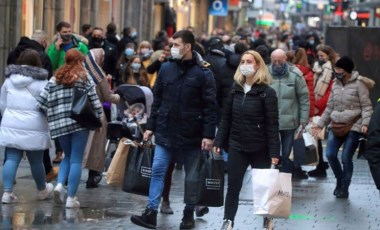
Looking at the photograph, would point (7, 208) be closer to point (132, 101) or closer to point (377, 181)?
point (132, 101)

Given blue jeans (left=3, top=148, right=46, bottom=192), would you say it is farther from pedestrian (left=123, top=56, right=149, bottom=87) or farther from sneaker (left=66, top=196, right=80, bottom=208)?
pedestrian (left=123, top=56, right=149, bottom=87)

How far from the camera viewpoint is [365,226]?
13.0 meters

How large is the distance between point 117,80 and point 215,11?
1354 inches

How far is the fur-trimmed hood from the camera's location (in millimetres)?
13492

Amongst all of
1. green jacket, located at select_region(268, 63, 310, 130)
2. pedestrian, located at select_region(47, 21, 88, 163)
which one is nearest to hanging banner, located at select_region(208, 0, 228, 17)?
pedestrian, located at select_region(47, 21, 88, 163)

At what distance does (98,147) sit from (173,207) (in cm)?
150

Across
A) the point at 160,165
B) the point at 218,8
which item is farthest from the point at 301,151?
the point at 218,8

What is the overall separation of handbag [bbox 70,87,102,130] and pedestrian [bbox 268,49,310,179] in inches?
120

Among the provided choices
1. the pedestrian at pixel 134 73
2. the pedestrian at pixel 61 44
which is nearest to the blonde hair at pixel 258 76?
the pedestrian at pixel 61 44

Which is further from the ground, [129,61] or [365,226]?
[129,61]

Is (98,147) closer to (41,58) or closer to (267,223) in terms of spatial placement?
(41,58)

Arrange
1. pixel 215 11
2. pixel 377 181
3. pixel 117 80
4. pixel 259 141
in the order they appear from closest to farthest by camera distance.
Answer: pixel 377 181 < pixel 259 141 < pixel 117 80 < pixel 215 11

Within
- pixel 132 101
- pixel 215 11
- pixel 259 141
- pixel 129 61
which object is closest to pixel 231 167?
pixel 259 141

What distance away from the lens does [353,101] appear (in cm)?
1555
